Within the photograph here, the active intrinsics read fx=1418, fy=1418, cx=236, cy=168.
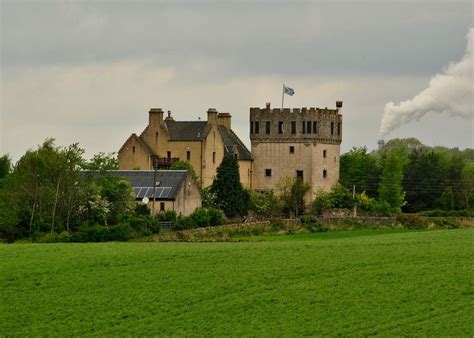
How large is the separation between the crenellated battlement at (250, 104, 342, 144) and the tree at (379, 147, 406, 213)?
9374mm

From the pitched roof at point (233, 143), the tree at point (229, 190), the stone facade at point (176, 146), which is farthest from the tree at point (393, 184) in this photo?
the tree at point (229, 190)

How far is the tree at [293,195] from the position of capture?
351 feet

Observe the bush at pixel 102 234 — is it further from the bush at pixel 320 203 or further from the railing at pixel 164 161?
the bush at pixel 320 203

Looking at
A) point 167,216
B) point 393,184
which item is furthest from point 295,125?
point 167,216

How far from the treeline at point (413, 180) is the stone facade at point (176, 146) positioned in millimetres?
15829

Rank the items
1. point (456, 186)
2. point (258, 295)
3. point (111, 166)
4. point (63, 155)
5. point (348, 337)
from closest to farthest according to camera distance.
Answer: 1. point (348, 337)
2. point (258, 295)
3. point (63, 155)
4. point (111, 166)
5. point (456, 186)

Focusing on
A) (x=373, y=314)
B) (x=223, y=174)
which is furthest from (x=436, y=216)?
(x=373, y=314)

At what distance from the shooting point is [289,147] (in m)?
113

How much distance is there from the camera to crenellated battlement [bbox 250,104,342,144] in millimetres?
112562

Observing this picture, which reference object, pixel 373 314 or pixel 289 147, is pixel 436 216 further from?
pixel 373 314

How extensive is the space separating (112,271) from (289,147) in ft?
204

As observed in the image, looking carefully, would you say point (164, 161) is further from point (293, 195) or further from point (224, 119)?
point (224, 119)

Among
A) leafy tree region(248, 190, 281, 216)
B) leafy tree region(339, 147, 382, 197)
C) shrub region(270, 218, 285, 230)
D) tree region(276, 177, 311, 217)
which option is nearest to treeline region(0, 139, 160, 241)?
shrub region(270, 218, 285, 230)

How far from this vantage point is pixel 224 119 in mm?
116125
